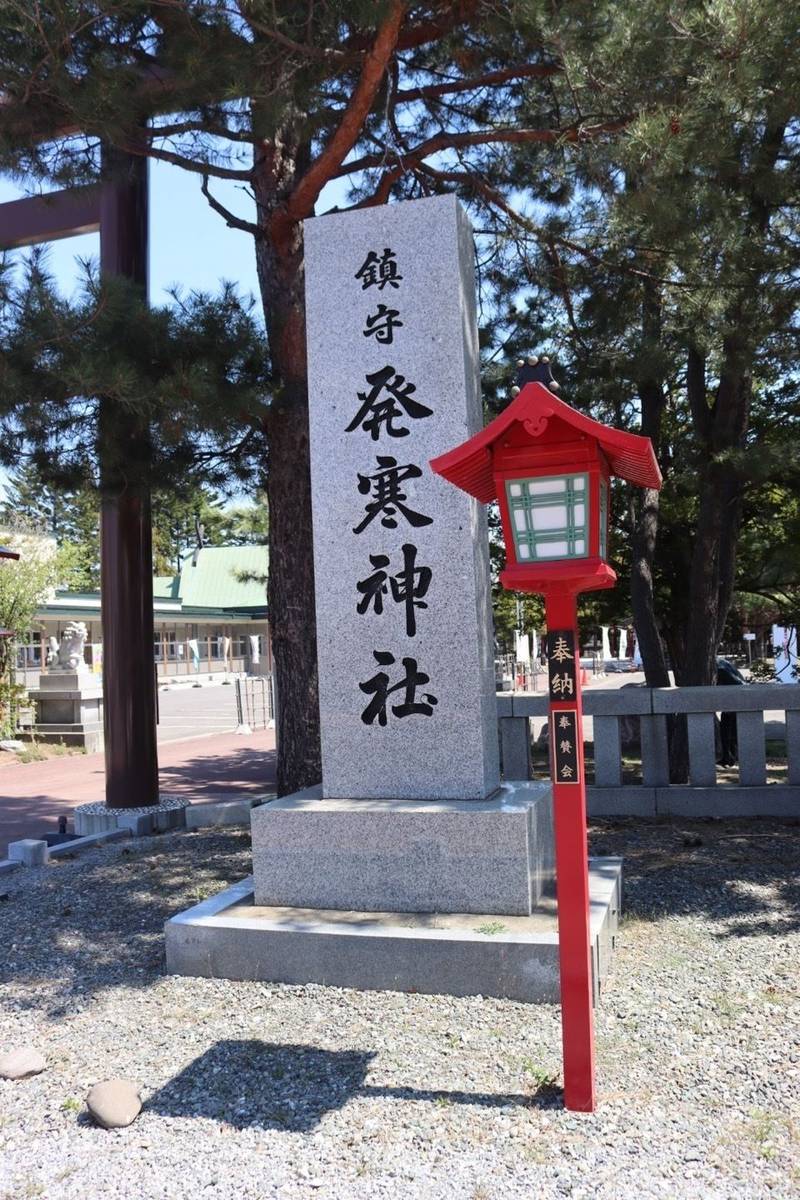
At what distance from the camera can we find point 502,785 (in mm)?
5113

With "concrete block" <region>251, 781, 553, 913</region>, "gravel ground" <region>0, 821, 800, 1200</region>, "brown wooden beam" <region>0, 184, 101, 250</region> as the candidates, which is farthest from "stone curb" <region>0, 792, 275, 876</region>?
"brown wooden beam" <region>0, 184, 101, 250</region>

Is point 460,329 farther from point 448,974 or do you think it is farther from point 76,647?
point 76,647

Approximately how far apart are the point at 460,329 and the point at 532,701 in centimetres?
409

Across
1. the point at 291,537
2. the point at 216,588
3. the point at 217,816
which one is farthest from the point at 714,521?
the point at 216,588

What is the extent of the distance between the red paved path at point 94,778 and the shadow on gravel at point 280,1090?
5001 mm

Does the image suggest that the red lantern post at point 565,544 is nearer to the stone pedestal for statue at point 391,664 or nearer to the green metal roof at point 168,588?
the stone pedestal for statue at point 391,664

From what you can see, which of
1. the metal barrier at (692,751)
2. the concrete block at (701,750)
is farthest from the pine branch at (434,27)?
the concrete block at (701,750)

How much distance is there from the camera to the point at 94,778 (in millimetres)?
12758

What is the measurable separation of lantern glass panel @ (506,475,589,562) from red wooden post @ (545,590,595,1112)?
167 millimetres

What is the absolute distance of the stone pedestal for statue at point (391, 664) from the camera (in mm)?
4324

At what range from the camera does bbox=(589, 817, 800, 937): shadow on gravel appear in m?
5.01

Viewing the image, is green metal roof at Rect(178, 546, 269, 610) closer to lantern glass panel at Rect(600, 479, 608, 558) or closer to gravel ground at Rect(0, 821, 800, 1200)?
gravel ground at Rect(0, 821, 800, 1200)

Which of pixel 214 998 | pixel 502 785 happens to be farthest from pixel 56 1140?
pixel 502 785

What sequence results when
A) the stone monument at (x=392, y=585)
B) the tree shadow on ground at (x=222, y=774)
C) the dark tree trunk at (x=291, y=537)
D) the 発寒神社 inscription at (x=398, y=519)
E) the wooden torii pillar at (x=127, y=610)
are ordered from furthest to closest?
1. the tree shadow on ground at (x=222, y=774)
2. the wooden torii pillar at (x=127, y=610)
3. the dark tree trunk at (x=291, y=537)
4. the 発寒神社 inscription at (x=398, y=519)
5. the stone monument at (x=392, y=585)
